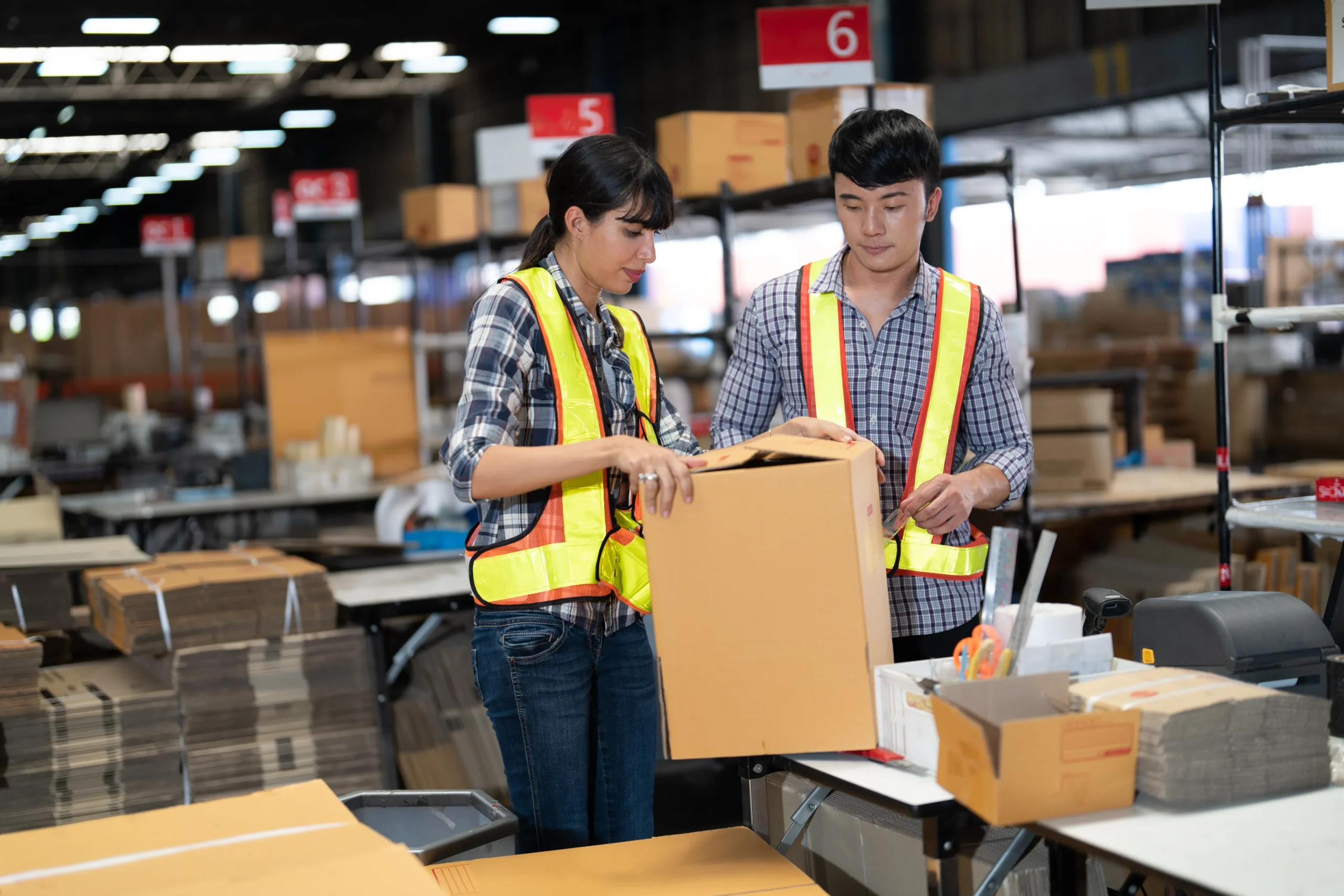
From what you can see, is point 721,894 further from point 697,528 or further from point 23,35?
point 23,35

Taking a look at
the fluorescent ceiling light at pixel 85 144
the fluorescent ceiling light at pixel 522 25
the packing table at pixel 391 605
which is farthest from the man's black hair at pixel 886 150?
the fluorescent ceiling light at pixel 85 144

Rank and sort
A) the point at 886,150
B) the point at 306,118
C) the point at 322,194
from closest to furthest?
the point at 886,150
the point at 322,194
the point at 306,118

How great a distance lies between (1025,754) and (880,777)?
255 mm

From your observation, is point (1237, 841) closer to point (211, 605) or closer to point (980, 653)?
point (980, 653)

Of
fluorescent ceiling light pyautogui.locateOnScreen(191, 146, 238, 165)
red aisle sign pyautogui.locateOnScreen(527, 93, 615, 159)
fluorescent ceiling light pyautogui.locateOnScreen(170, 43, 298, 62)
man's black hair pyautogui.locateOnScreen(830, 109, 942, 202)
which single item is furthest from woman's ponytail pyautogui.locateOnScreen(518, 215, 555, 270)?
fluorescent ceiling light pyautogui.locateOnScreen(191, 146, 238, 165)

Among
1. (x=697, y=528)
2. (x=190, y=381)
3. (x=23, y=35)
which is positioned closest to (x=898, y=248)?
(x=697, y=528)

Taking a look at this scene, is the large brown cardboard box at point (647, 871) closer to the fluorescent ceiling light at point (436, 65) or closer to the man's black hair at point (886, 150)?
the man's black hair at point (886, 150)

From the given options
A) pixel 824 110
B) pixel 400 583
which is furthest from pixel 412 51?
pixel 400 583

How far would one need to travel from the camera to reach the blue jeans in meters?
2.03

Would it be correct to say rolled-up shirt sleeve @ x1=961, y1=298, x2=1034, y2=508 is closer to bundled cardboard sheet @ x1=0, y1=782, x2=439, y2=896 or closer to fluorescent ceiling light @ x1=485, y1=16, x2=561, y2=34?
bundled cardboard sheet @ x1=0, y1=782, x2=439, y2=896

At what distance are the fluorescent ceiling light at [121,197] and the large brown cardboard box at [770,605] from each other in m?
25.9

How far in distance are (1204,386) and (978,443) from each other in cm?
992

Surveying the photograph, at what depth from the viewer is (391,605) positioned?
155 inches

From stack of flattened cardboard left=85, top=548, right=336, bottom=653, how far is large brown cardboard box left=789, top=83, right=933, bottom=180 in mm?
2367
